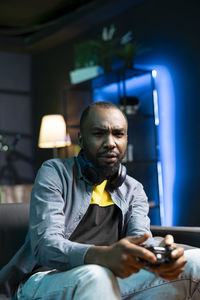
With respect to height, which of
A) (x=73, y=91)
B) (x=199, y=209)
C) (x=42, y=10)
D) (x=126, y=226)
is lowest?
(x=199, y=209)

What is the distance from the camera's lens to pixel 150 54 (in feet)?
16.7

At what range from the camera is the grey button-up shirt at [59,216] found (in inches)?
51.8

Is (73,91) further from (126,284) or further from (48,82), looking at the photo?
(126,284)

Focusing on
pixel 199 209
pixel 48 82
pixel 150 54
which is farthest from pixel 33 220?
pixel 48 82

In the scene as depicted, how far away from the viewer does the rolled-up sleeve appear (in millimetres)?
1293

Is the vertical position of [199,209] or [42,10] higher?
[42,10]

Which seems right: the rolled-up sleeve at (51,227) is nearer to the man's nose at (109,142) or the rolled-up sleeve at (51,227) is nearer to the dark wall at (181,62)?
the man's nose at (109,142)

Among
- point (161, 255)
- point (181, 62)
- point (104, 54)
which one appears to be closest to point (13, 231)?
point (161, 255)

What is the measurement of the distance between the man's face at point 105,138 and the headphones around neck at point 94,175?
0.02 m

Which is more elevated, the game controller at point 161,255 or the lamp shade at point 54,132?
the lamp shade at point 54,132

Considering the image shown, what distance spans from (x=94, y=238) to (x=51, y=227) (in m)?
0.24

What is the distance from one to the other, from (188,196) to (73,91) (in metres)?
2.11

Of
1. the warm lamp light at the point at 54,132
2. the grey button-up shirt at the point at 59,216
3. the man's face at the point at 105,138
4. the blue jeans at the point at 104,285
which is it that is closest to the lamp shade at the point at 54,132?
the warm lamp light at the point at 54,132

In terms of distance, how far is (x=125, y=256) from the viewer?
3.79ft
